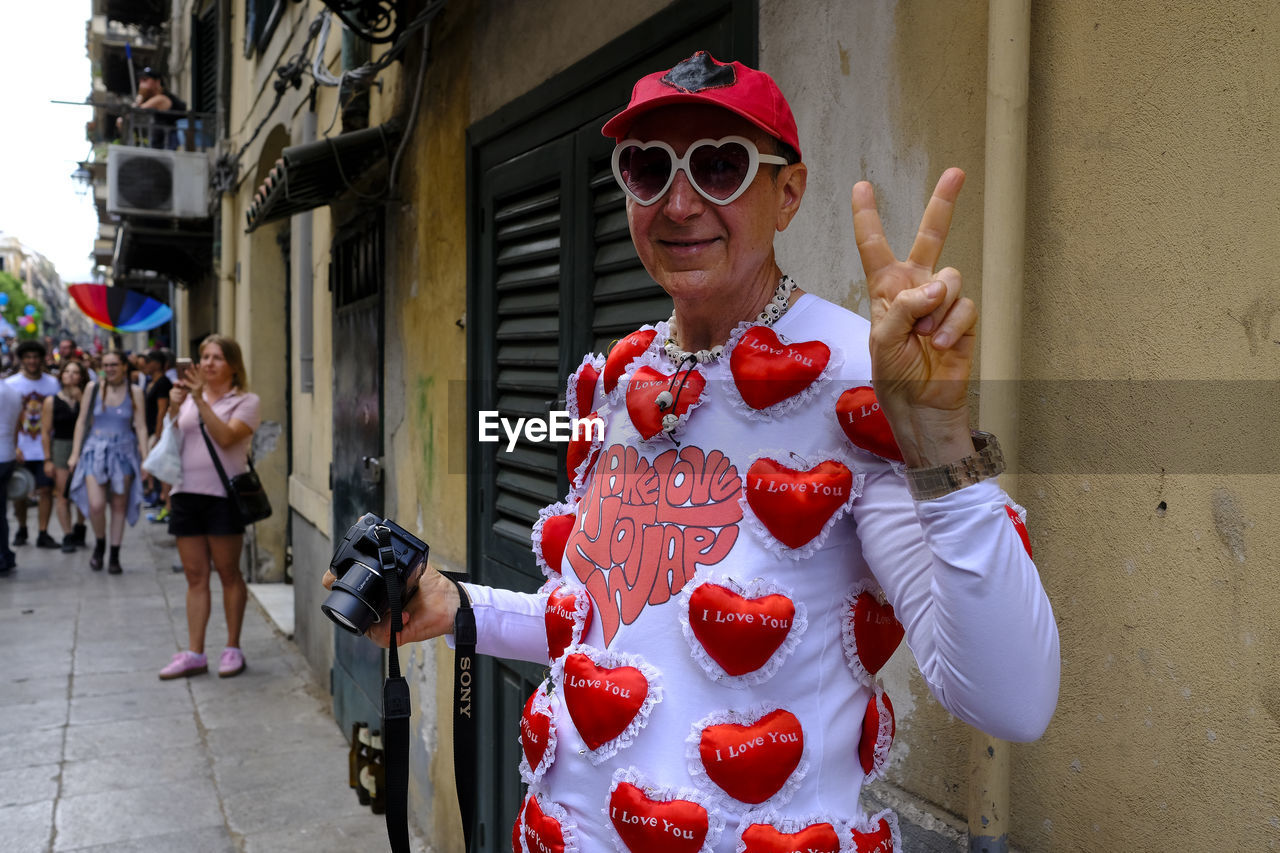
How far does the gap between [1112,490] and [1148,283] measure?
310mm

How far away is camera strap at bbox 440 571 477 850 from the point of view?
5.71ft

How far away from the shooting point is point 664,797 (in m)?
1.36

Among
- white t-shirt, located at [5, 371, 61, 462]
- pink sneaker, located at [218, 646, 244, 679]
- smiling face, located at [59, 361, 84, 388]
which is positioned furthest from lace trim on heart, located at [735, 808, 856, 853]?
smiling face, located at [59, 361, 84, 388]

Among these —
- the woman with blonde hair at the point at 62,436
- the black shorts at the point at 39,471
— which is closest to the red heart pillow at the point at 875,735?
the woman with blonde hair at the point at 62,436

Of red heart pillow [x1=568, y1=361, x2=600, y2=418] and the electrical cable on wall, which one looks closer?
red heart pillow [x1=568, y1=361, x2=600, y2=418]

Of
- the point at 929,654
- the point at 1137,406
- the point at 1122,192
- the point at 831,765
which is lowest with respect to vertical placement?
the point at 831,765

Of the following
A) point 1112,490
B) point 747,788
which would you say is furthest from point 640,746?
point 1112,490

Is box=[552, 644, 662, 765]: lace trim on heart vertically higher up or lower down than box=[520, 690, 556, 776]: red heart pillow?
higher up

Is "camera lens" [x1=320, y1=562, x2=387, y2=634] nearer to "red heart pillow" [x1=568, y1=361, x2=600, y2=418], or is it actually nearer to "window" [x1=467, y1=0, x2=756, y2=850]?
"red heart pillow" [x1=568, y1=361, x2=600, y2=418]

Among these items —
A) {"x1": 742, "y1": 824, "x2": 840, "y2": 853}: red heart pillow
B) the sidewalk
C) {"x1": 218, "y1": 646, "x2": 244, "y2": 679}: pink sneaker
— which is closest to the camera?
{"x1": 742, "y1": 824, "x2": 840, "y2": 853}: red heart pillow

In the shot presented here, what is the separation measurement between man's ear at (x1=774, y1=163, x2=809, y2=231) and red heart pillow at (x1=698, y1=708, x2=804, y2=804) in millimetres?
718

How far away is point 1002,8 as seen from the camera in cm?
159

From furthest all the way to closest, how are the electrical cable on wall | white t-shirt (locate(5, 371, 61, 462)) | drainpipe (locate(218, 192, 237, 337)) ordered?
drainpipe (locate(218, 192, 237, 337)) < white t-shirt (locate(5, 371, 61, 462)) < the electrical cable on wall

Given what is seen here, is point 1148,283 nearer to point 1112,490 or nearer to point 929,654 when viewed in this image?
point 1112,490
